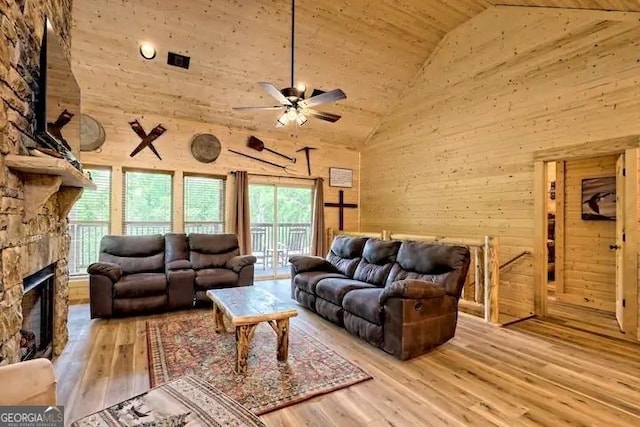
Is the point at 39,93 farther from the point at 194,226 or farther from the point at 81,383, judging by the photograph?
the point at 194,226

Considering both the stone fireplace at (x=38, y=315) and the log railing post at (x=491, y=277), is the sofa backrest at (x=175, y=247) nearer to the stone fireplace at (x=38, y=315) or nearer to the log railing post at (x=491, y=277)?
the stone fireplace at (x=38, y=315)

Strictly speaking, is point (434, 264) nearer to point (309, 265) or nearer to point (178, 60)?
point (309, 265)

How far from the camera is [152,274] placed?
4461mm

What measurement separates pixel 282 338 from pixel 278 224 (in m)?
3.99

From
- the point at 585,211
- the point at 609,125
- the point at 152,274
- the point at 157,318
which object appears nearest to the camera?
the point at 609,125

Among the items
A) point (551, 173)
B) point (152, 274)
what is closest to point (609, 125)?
point (551, 173)

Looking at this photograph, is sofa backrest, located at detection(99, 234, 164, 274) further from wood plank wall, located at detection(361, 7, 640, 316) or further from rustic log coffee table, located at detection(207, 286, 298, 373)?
wood plank wall, located at detection(361, 7, 640, 316)

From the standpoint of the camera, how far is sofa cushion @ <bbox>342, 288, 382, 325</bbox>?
320 cm

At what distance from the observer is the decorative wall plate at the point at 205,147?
5.81 metres

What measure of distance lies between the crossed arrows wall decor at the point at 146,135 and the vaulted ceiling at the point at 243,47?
228 millimetres

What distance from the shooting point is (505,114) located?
473 cm

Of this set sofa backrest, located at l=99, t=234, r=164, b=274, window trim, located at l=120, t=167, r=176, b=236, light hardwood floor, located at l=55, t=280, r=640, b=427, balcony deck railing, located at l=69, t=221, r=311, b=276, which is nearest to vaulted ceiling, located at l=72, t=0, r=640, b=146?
window trim, located at l=120, t=167, r=176, b=236

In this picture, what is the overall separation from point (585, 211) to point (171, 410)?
5957mm

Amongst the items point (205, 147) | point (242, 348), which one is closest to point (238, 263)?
point (242, 348)
